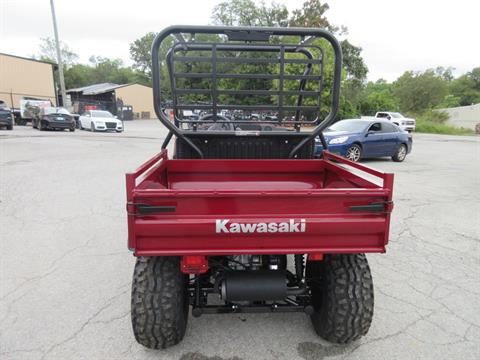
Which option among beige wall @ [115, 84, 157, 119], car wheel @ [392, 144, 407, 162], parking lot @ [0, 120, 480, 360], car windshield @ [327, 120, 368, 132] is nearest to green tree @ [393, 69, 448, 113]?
beige wall @ [115, 84, 157, 119]

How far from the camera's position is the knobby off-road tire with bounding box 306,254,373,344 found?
244 cm

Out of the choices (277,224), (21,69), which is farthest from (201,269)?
(21,69)

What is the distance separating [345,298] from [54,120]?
22.2m

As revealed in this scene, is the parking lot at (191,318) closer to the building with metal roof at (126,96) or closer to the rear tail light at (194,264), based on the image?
the rear tail light at (194,264)

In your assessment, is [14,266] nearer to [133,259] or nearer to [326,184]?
[133,259]

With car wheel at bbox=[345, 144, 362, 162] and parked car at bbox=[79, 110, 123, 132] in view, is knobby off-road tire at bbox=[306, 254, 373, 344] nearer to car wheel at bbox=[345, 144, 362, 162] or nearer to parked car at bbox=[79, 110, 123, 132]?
car wheel at bbox=[345, 144, 362, 162]

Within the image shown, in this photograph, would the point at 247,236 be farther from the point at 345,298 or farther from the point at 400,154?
the point at 400,154

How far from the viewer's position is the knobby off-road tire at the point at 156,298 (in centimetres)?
233

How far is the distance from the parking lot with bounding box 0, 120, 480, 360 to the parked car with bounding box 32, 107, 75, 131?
1595 centimetres

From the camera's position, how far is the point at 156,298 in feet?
7.64

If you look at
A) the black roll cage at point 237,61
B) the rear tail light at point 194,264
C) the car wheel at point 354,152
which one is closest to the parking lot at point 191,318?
the rear tail light at point 194,264

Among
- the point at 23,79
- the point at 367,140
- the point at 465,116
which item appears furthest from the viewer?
the point at 465,116

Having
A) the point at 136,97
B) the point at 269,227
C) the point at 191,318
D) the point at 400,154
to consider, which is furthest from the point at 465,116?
the point at 269,227

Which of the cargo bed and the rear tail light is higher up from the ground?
the cargo bed
